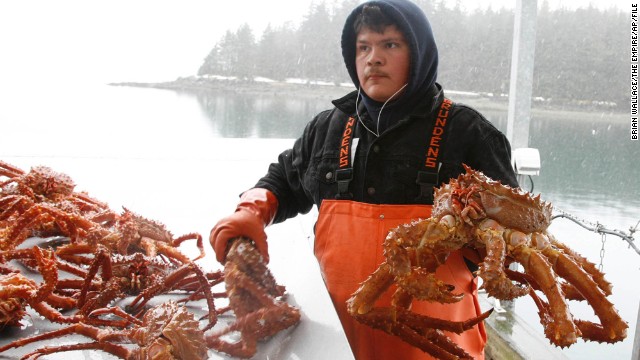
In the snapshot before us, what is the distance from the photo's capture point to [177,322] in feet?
3.56

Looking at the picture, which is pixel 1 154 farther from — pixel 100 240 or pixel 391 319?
pixel 391 319

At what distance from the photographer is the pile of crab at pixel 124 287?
3.62 ft

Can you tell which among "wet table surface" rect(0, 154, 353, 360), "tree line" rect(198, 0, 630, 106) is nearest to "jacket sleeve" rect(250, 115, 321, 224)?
"wet table surface" rect(0, 154, 353, 360)

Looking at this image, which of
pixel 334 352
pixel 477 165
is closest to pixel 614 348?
pixel 477 165

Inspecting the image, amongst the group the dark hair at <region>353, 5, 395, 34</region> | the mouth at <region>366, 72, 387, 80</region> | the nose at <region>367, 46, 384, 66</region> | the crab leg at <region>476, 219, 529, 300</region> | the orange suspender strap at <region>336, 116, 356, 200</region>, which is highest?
the dark hair at <region>353, 5, 395, 34</region>

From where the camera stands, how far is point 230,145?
11.9ft

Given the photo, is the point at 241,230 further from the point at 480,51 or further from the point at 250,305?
the point at 480,51

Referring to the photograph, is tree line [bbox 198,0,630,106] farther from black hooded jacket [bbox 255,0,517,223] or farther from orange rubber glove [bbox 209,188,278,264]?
orange rubber glove [bbox 209,188,278,264]

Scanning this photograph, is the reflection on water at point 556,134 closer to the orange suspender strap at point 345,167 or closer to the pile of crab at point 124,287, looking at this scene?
the orange suspender strap at point 345,167

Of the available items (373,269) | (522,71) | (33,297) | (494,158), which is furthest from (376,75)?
(522,71)

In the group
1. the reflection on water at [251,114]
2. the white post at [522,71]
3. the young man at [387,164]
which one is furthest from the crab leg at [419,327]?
the reflection on water at [251,114]

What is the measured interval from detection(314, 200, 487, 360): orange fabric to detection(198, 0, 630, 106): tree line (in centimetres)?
141

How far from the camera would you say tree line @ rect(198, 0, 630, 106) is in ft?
9.73

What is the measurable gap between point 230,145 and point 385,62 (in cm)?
224
